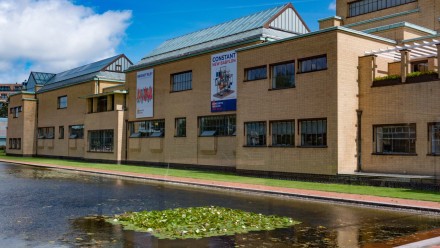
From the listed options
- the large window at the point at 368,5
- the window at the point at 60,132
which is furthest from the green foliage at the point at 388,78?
the window at the point at 60,132

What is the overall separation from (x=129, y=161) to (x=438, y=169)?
88.9ft

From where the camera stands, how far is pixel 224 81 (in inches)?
1202

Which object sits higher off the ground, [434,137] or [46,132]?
[46,132]

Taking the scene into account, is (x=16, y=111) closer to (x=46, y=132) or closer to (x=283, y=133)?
(x=46, y=132)

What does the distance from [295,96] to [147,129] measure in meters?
17.5

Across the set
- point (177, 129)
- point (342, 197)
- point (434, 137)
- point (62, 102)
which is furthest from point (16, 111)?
point (342, 197)

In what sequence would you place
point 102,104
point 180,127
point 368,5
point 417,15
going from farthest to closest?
point 102,104 < point 180,127 < point 368,5 < point 417,15

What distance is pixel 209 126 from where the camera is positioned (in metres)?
32.1

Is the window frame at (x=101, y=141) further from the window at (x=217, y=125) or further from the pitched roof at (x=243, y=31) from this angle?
the window at (x=217, y=125)

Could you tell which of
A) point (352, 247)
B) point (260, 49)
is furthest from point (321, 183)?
point (352, 247)

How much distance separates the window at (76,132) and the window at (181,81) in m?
17.5

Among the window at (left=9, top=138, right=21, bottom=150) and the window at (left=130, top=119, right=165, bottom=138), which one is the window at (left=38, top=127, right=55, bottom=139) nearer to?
the window at (left=9, top=138, right=21, bottom=150)

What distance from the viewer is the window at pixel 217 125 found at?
1194 inches

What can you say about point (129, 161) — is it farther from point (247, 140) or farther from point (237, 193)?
point (237, 193)
